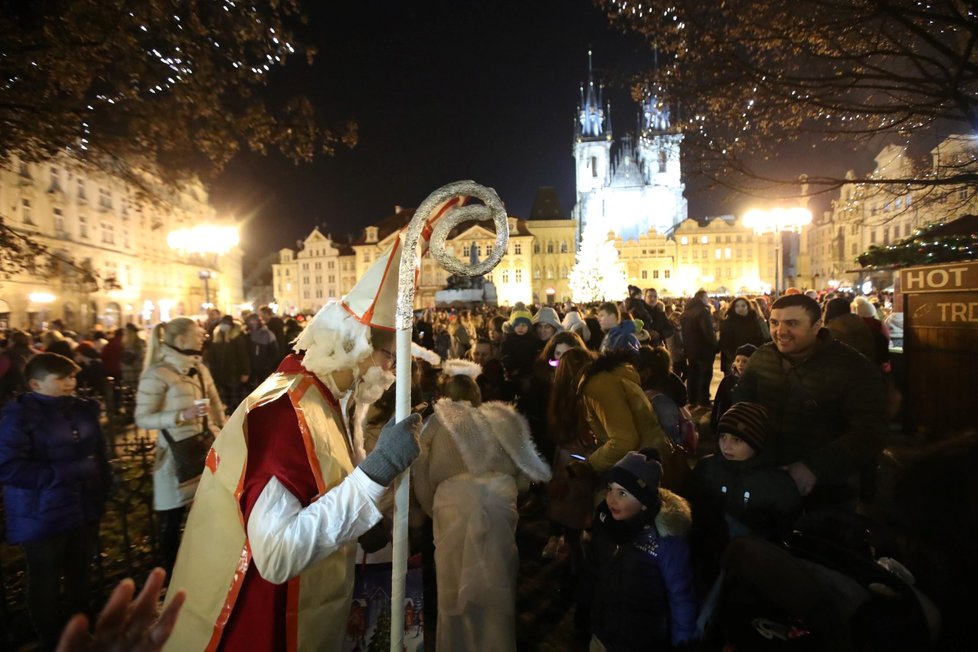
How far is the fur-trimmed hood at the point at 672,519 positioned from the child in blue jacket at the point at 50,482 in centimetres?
390

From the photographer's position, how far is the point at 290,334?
13172 mm

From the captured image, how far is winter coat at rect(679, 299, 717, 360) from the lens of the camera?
9438mm

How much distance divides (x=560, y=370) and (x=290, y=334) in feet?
34.6

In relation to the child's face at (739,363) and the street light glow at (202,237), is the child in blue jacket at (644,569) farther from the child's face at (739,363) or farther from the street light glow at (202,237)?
the street light glow at (202,237)

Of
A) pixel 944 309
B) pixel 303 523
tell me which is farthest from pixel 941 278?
pixel 303 523

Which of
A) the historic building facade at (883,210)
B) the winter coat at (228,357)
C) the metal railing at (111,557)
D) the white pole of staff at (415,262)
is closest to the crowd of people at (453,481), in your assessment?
the white pole of staff at (415,262)

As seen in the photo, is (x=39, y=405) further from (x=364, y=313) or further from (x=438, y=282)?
(x=438, y=282)

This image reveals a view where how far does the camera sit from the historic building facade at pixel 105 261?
488 inches

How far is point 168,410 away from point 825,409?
4884 mm

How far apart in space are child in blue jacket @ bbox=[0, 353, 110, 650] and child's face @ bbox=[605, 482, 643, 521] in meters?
3.66

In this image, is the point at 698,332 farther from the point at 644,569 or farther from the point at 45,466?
the point at 45,466

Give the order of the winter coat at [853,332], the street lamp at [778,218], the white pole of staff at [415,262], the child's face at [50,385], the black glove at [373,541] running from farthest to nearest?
the street lamp at [778,218] → the winter coat at [853,332] → the child's face at [50,385] → the black glove at [373,541] → the white pole of staff at [415,262]

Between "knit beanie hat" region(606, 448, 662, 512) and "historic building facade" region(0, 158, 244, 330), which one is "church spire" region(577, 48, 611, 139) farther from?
"knit beanie hat" region(606, 448, 662, 512)

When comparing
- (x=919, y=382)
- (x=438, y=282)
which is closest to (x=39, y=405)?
(x=919, y=382)
